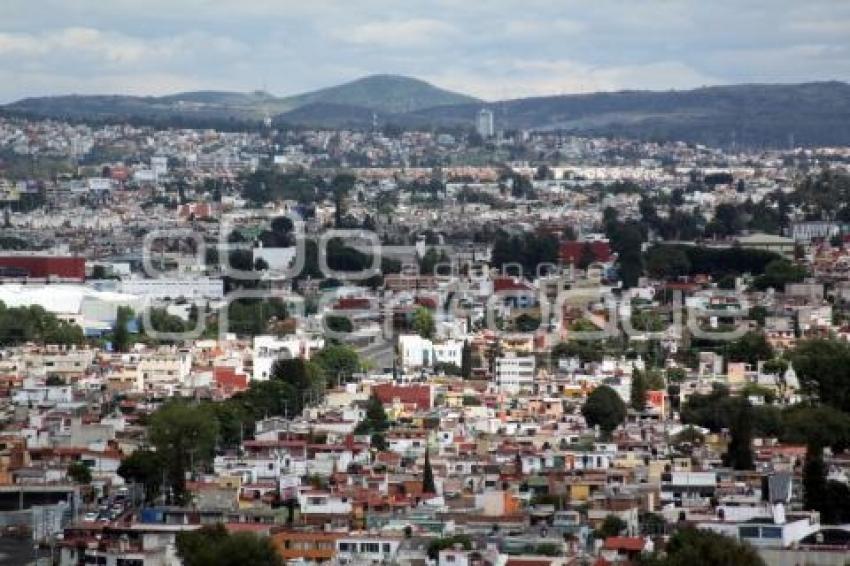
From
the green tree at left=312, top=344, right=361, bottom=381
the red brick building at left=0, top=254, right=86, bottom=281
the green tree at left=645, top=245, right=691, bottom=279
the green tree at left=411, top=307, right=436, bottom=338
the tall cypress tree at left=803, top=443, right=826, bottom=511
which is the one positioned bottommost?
the red brick building at left=0, top=254, right=86, bottom=281

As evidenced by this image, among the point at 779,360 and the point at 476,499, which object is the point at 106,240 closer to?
the point at 779,360

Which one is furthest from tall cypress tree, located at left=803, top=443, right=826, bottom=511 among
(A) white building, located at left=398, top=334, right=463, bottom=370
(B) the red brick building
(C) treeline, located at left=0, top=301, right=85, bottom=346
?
(B) the red brick building

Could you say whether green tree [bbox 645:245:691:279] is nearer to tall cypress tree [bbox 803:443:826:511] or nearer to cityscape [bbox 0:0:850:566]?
cityscape [bbox 0:0:850:566]

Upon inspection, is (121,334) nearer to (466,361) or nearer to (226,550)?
(466,361)

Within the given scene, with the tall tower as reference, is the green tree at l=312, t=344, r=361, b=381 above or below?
above

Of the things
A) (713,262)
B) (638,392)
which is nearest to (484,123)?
(713,262)

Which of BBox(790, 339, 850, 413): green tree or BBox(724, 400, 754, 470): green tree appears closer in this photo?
BBox(724, 400, 754, 470): green tree

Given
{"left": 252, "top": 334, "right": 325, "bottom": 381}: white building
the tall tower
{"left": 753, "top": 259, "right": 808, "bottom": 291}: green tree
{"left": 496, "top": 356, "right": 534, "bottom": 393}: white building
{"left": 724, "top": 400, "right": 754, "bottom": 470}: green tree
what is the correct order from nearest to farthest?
{"left": 724, "top": 400, "right": 754, "bottom": 470}: green tree → {"left": 496, "top": 356, "right": 534, "bottom": 393}: white building → {"left": 252, "top": 334, "right": 325, "bottom": 381}: white building → {"left": 753, "top": 259, "right": 808, "bottom": 291}: green tree → the tall tower
